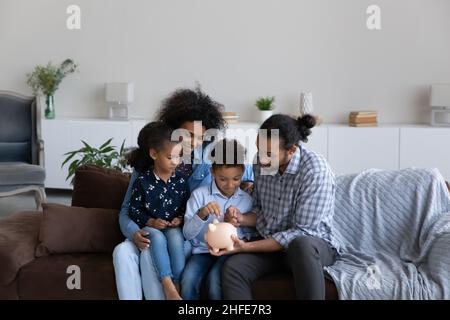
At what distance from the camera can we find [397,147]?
5074 mm

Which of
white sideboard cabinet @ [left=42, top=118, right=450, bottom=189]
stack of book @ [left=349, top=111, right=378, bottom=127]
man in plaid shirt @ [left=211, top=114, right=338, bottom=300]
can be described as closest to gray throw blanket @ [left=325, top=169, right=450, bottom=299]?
man in plaid shirt @ [left=211, top=114, right=338, bottom=300]

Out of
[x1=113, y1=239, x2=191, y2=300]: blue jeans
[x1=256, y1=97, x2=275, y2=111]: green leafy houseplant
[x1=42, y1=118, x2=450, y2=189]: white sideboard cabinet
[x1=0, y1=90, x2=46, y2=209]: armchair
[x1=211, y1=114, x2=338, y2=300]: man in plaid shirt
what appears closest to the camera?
[x1=211, y1=114, x2=338, y2=300]: man in plaid shirt

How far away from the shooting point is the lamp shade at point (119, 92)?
5.69 metres

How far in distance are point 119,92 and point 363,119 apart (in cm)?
225

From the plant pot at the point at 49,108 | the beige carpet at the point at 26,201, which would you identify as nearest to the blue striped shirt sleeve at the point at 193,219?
the beige carpet at the point at 26,201

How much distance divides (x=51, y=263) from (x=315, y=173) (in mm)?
1174

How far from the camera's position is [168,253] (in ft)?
8.04

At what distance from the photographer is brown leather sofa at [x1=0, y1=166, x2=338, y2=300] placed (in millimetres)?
2504

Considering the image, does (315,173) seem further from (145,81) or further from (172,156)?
(145,81)

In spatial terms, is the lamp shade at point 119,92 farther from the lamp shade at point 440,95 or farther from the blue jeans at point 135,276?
the blue jeans at point 135,276

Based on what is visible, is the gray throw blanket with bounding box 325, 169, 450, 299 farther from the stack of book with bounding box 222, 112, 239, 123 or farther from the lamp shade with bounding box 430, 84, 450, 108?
the stack of book with bounding box 222, 112, 239, 123

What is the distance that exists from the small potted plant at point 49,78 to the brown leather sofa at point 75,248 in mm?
3019

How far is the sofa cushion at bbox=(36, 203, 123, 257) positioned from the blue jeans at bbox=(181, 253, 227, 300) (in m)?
0.47
